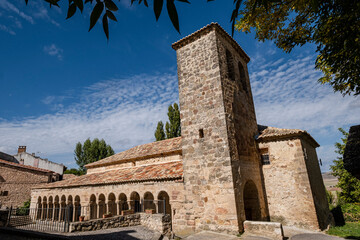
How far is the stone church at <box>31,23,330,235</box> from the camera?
9.37m

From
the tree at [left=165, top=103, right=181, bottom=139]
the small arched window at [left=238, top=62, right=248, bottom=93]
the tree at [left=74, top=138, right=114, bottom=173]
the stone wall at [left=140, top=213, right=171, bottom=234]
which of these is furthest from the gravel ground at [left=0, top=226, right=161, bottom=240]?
the tree at [left=74, top=138, right=114, bottom=173]

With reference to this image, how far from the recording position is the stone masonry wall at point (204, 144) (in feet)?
29.8

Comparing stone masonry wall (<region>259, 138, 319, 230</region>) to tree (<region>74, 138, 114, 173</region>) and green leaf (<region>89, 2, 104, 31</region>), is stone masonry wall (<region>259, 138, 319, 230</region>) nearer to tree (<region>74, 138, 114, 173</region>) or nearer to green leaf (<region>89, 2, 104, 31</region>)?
green leaf (<region>89, 2, 104, 31</region>)

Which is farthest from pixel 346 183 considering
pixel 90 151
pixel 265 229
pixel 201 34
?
pixel 90 151

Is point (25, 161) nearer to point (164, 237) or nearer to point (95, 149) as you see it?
point (95, 149)

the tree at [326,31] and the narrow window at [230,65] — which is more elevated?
the narrow window at [230,65]

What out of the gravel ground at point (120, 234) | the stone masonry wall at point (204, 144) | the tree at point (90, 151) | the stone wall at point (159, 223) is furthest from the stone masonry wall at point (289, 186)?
the tree at point (90, 151)

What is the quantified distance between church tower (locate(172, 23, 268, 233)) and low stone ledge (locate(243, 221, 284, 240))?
32cm

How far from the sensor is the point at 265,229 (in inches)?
315

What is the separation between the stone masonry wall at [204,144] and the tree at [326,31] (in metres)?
3.87

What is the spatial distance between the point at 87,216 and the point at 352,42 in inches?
642

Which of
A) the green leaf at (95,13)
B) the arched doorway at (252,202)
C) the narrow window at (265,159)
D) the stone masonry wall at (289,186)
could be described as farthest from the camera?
the narrow window at (265,159)

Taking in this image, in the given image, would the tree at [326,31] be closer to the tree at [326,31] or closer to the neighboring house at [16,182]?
the tree at [326,31]

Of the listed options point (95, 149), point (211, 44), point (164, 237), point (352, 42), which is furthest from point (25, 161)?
point (352, 42)
